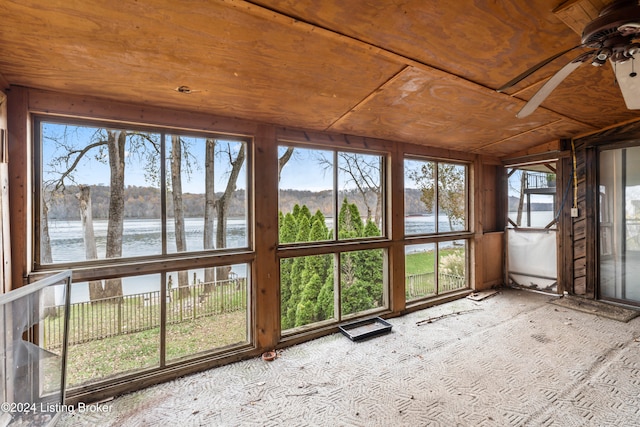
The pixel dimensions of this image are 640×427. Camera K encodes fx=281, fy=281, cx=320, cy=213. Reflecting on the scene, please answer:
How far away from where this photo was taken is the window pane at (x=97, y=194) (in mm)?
2268

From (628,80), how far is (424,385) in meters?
2.67

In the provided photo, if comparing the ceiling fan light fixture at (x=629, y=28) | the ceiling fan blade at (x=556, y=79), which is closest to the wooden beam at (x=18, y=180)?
the ceiling fan blade at (x=556, y=79)

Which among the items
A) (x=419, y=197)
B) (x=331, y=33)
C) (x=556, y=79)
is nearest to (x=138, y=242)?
(x=331, y=33)

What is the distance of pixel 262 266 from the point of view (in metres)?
3.01

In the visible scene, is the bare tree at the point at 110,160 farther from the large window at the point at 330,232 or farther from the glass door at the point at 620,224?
the glass door at the point at 620,224

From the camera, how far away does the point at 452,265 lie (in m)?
4.88

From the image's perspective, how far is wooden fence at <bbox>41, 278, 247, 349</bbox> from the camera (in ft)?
7.68

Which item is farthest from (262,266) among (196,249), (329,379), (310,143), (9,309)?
(9,309)

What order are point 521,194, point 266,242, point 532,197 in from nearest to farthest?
point 266,242
point 532,197
point 521,194

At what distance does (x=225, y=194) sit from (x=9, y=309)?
1745 mm

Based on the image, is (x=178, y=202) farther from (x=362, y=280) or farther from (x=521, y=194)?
(x=521, y=194)

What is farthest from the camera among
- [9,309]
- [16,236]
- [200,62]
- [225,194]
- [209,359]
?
[225,194]

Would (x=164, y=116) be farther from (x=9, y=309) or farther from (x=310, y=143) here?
(x=9, y=309)

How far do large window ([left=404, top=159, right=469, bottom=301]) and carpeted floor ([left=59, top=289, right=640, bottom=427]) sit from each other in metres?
1.12
